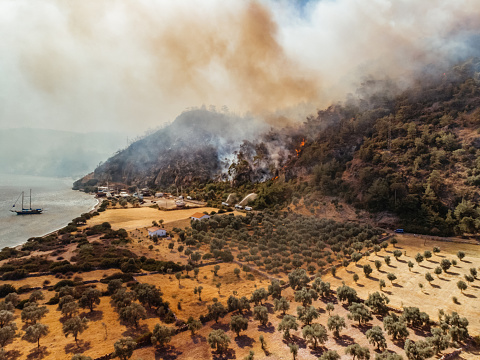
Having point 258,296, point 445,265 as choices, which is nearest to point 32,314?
point 258,296

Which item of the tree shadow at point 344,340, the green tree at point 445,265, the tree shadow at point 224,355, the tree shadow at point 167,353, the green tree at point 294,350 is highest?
the green tree at point 445,265

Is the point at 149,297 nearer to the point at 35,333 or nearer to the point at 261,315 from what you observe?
the point at 35,333

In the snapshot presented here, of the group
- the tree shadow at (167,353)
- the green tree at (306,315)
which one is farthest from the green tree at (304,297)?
the tree shadow at (167,353)

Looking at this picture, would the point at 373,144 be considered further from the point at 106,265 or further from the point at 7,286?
the point at 7,286

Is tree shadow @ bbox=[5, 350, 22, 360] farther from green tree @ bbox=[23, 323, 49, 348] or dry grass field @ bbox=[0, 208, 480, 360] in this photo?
green tree @ bbox=[23, 323, 49, 348]

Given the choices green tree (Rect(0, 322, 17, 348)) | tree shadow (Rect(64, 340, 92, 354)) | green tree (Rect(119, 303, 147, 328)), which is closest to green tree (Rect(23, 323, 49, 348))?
green tree (Rect(0, 322, 17, 348))

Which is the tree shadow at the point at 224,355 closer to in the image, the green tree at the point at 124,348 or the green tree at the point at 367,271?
the green tree at the point at 124,348

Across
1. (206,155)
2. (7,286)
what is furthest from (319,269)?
(206,155)
